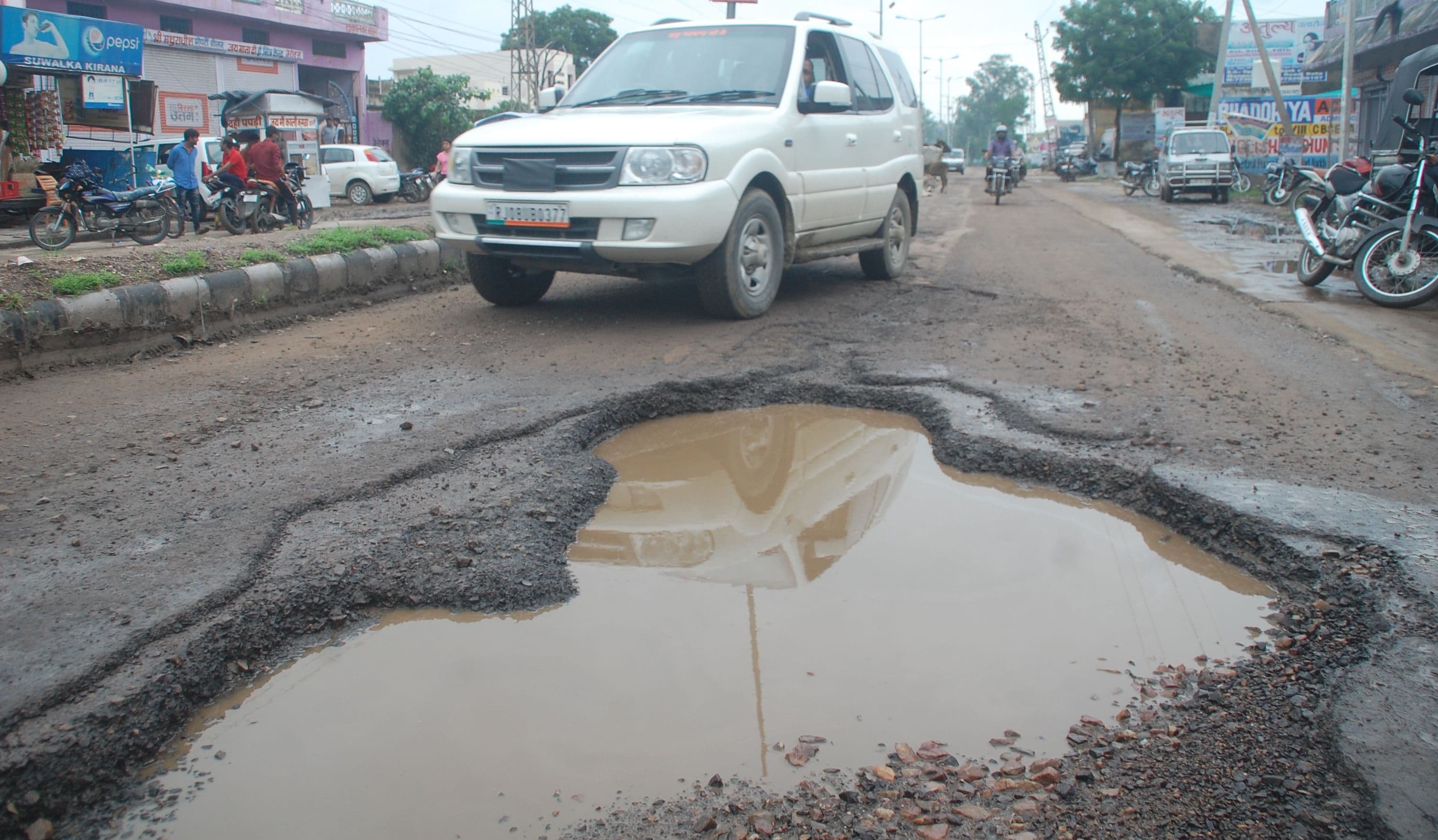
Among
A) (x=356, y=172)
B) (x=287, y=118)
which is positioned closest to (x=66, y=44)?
(x=287, y=118)

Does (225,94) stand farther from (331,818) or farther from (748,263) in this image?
(331,818)

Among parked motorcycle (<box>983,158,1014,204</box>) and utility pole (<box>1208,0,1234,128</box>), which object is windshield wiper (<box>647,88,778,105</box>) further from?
utility pole (<box>1208,0,1234,128</box>)

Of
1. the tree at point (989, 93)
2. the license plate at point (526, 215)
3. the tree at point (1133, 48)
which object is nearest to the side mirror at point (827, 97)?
the license plate at point (526, 215)

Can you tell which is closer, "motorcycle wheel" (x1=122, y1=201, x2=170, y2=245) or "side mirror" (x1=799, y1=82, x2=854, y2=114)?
"side mirror" (x1=799, y1=82, x2=854, y2=114)

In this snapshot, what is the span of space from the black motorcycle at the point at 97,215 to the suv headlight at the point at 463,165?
295 inches

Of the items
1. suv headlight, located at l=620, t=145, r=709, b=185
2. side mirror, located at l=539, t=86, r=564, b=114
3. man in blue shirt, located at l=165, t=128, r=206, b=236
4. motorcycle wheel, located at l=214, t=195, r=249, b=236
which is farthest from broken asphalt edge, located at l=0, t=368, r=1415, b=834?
man in blue shirt, located at l=165, t=128, r=206, b=236

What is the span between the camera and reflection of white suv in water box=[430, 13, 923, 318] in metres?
5.14

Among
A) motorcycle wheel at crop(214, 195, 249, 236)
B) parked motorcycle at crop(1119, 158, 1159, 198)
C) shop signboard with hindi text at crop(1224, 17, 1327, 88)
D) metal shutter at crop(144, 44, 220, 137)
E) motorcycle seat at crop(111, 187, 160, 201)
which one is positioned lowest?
motorcycle wheel at crop(214, 195, 249, 236)

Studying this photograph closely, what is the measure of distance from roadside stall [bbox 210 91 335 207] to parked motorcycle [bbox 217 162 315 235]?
5.75m

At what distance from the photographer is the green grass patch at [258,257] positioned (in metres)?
6.14

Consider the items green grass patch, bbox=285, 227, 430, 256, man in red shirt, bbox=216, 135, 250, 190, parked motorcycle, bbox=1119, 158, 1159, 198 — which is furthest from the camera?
parked motorcycle, bbox=1119, 158, 1159, 198

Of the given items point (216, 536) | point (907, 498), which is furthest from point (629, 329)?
point (216, 536)

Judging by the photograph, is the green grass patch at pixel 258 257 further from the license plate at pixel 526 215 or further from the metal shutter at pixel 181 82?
the metal shutter at pixel 181 82

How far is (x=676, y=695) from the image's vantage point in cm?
219
